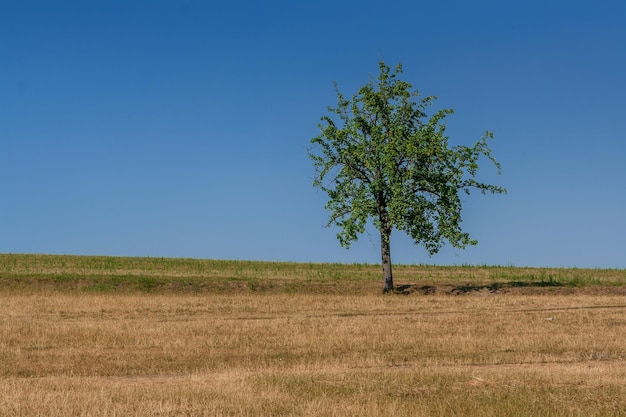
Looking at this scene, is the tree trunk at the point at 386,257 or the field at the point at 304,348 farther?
the tree trunk at the point at 386,257

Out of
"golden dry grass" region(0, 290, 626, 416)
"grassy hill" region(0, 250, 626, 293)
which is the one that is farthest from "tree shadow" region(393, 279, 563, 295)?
"golden dry grass" region(0, 290, 626, 416)

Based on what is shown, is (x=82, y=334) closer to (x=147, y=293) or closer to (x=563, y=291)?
(x=147, y=293)

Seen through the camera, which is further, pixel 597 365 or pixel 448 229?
pixel 448 229

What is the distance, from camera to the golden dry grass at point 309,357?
15.1 m

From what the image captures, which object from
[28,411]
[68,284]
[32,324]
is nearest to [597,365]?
[28,411]

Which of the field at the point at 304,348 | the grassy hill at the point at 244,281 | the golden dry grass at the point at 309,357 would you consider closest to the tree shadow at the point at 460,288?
the grassy hill at the point at 244,281

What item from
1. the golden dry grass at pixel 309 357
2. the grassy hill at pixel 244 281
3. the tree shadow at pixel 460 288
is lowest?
the golden dry grass at pixel 309 357

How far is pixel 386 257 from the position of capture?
51.1 metres

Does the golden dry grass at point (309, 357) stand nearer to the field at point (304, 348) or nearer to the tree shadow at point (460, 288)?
the field at point (304, 348)

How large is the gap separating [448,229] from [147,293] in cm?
1881

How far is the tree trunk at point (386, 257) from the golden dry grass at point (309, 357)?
6.37 m

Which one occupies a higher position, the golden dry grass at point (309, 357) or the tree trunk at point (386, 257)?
the tree trunk at point (386, 257)

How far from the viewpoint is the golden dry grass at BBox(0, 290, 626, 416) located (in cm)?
1510

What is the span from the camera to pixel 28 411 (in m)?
14.2
